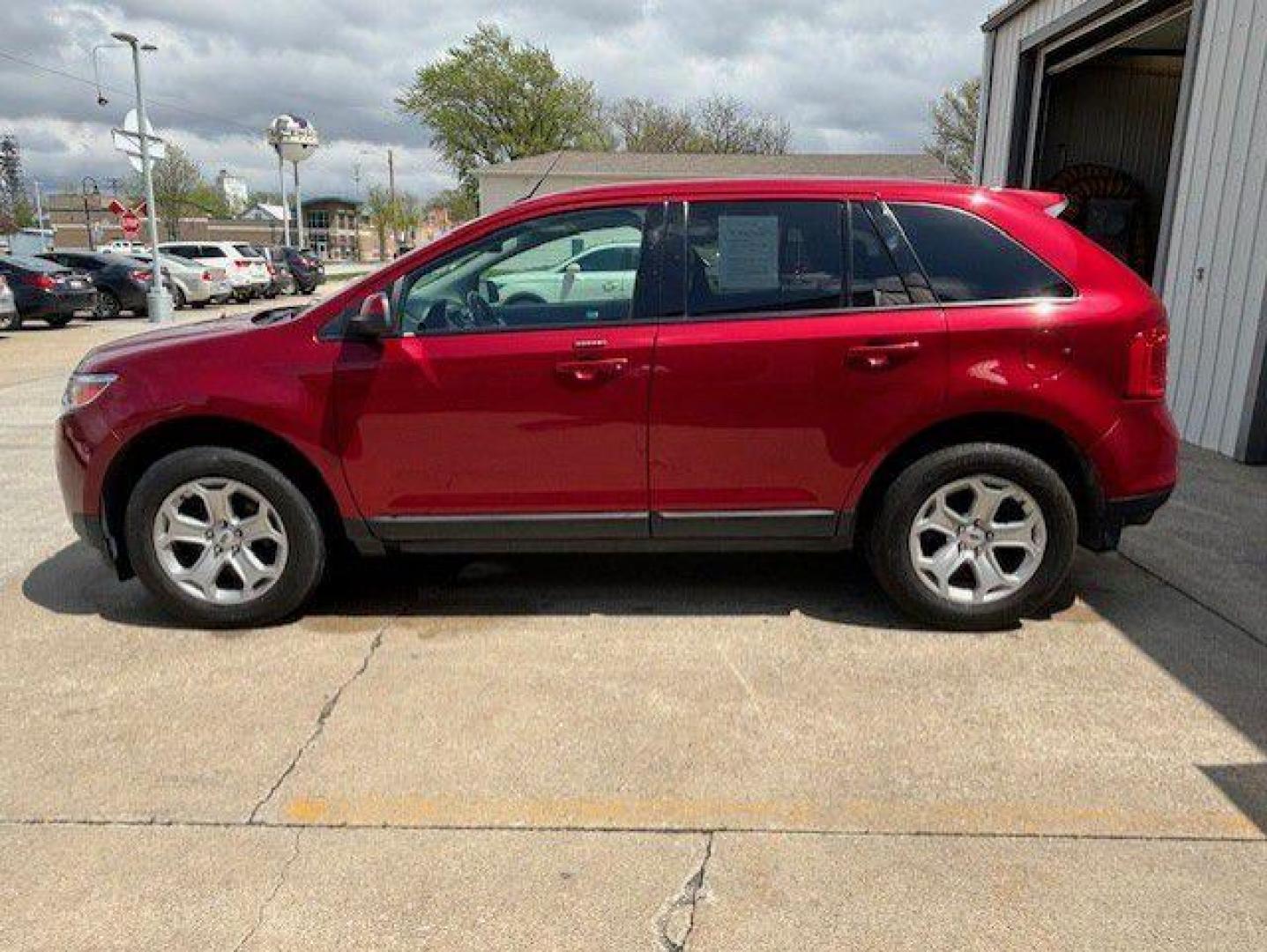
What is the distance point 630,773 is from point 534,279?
6.57 feet

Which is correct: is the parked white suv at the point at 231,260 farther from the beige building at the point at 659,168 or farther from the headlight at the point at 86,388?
the headlight at the point at 86,388

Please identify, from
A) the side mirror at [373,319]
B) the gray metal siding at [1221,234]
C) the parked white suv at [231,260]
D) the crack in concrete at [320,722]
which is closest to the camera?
the crack in concrete at [320,722]

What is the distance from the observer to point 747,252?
3.64m

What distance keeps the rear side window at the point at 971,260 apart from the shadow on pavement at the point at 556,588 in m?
1.40

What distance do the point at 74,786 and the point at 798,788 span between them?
7.19ft

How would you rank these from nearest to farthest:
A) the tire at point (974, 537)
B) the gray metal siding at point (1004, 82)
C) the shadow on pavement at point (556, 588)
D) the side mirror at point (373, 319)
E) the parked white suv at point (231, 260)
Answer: the side mirror at point (373, 319)
the tire at point (974, 537)
the shadow on pavement at point (556, 588)
the gray metal siding at point (1004, 82)
the parked white suv at point (231, 260)

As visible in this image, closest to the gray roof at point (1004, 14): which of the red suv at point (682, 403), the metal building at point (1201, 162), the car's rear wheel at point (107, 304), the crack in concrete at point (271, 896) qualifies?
the metal building at point (1201, 162)

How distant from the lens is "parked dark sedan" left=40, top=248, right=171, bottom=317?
18.9 meters

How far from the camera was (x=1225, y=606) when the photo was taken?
400 centimetres

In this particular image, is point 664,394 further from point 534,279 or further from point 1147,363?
point 1147,363

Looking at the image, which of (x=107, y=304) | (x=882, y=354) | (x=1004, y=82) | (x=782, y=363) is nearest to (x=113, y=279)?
(x=107, y=304)

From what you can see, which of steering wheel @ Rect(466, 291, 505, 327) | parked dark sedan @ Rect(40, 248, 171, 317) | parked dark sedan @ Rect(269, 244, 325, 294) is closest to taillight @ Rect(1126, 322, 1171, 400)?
steering wheel @ Rect(466, 291, 505, 327)

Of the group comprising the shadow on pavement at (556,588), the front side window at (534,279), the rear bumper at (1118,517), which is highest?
the front side window at (534,279)

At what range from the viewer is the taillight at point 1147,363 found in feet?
11.6
